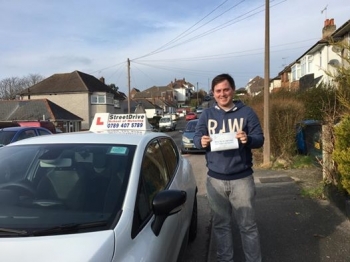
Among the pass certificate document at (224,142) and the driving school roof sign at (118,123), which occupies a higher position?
the driving school roof sign at (118,123)

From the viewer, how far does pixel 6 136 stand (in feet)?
35.7

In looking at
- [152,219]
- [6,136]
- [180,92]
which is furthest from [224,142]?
[180,92]

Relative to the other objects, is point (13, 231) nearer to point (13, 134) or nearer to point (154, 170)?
point (154, 170)

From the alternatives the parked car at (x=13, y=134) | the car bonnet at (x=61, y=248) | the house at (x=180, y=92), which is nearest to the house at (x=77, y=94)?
the parked car at (x=13, y=134)

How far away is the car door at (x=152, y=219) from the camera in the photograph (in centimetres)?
227

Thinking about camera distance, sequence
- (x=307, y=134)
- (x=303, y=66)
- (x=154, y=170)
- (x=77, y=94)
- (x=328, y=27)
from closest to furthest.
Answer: (x=154, y=170) → (x=307, y=134) → (x=328, y=27) → (x=303, y=66) → (x=77, y=94)

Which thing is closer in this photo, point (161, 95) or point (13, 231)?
point (13, 231)

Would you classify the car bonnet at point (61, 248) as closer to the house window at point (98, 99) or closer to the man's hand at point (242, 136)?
the man's hand at point (242, 136)

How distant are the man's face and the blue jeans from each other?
0.75 meters

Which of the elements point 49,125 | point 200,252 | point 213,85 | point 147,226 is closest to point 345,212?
point 200,252

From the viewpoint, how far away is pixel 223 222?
3.61m

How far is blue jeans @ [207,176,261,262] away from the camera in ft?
11.2

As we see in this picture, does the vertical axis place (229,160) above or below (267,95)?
below

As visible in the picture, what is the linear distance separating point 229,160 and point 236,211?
50 cm
